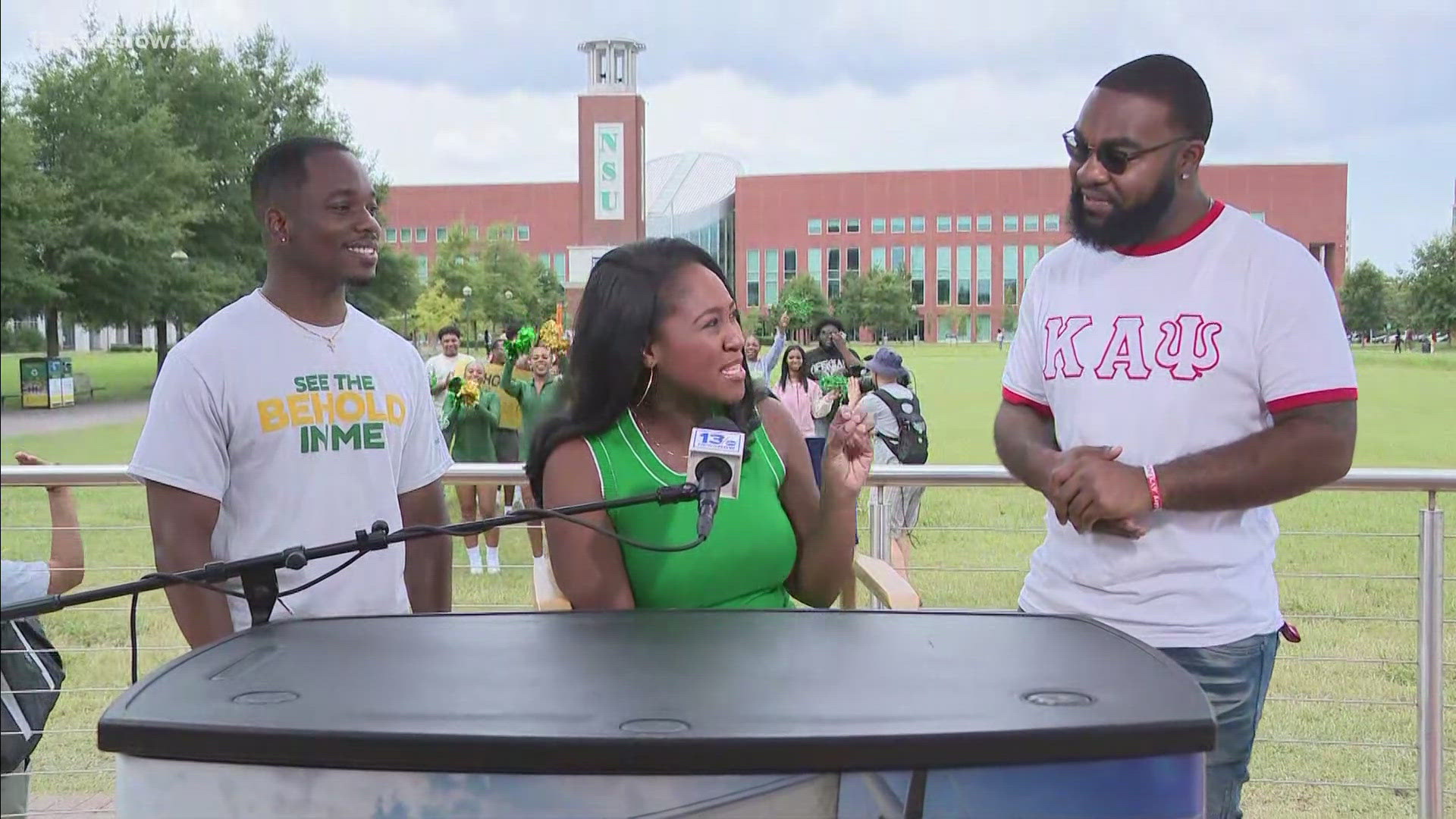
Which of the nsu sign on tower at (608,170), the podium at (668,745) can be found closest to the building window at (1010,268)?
the nsu sign on tower at (608,170)

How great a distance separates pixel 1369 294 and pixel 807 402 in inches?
580

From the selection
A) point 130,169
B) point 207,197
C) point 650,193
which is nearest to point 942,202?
point 650,193

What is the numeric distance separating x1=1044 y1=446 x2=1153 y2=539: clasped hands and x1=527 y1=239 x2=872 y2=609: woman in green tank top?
0.94 feet

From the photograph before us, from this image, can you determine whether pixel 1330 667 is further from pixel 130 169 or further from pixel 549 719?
pixel 130 169

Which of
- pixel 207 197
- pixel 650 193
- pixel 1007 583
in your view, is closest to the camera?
pixel 1007 583

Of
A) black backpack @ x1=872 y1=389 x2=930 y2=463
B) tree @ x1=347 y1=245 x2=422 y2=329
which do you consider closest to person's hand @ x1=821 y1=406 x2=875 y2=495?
black backpack @ x1=872 y1=389 x2=930 y2=463

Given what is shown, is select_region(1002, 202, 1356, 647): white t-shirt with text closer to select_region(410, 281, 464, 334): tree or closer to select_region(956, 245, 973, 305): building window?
select_region(410, 281, 464, 334): tree

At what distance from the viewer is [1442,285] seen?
1058 centimetres

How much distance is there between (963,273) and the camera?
50.9 meters

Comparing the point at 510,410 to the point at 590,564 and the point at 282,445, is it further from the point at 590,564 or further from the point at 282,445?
the point at 590,564

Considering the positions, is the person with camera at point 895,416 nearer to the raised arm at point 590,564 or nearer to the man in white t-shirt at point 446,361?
the man in white t-shirt at point 446,361

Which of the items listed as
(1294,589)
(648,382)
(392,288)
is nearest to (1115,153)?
(648,382)

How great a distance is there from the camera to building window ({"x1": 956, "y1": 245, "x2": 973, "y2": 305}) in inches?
1961

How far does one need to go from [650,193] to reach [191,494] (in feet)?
186
